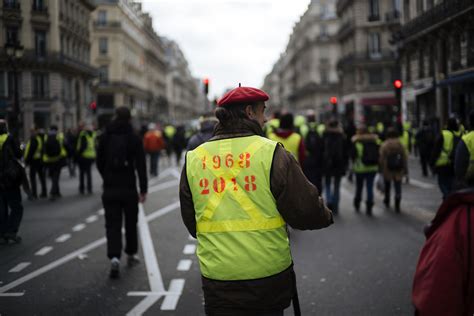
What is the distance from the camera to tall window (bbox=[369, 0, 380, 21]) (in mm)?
55812

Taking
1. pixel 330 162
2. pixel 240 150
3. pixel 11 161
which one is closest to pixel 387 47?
pixel 330 162

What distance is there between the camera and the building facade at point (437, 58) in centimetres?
2720

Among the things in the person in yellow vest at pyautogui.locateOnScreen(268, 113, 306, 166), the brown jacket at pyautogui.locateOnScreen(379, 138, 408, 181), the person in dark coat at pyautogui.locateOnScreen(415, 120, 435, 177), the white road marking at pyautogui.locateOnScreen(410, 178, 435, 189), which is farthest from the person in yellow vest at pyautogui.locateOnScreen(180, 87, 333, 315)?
the person in dark coat at pyautogui.locateOnScreen(415, 120, 435, 177)

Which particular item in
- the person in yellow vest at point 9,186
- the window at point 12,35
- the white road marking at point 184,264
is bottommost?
the white road marking at point 184,264

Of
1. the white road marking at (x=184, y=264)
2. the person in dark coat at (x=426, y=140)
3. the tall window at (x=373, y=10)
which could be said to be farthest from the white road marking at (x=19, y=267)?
the tall window at (x=373, y=10)

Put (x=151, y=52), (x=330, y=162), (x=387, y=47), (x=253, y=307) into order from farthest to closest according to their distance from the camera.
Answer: (x=151, y=52)
(x=387, y=47)
(x=330, y=162)
(x=253, y=307)

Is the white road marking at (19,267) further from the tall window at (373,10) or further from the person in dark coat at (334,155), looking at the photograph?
the tall window at (373,10)

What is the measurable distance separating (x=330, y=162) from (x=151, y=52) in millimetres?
93570

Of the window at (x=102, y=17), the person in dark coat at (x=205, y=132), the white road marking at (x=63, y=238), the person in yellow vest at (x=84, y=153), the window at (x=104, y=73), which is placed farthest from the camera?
the window at (x=104, y=73)

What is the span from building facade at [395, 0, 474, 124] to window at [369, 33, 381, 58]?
14497 millimetres

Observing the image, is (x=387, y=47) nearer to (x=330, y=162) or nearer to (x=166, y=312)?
(x=330, y=162)

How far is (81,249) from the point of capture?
29.6 feet

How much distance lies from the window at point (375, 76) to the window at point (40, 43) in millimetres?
46402

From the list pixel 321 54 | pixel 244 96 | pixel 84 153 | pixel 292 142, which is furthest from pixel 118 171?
pixel 321 54
